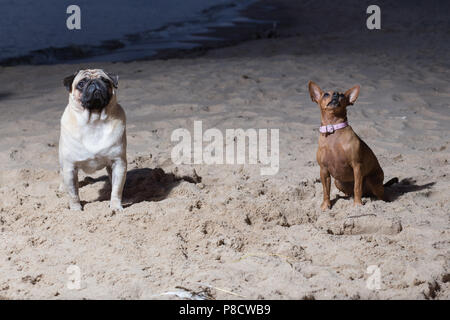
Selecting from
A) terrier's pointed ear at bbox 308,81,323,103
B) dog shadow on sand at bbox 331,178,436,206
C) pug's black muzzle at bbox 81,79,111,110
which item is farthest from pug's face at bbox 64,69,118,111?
dog shadow on sand at bbox 331,178,436,206

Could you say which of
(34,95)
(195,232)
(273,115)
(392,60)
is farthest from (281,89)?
(195,232)

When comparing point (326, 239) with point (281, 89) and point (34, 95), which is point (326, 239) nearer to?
point (281, 89)

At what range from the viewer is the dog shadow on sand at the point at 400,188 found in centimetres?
350

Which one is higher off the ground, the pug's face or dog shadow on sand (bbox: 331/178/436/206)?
the pug's face

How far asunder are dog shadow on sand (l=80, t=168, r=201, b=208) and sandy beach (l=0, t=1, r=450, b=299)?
0.02 meters

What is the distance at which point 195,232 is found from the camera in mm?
3002

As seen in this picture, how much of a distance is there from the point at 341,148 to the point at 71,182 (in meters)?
1.65

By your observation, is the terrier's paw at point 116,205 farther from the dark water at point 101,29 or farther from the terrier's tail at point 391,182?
the dark water at point 101,29

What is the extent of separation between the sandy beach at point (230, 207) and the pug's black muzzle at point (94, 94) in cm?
66

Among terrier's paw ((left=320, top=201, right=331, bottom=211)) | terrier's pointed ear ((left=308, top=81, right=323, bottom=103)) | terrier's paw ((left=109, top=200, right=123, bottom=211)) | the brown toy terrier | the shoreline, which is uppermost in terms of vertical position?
the shoreline

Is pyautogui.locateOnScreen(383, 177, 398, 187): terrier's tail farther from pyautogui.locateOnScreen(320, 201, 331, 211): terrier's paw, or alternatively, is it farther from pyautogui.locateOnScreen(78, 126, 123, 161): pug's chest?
pyautogui.locateOnScreen(78, 126, 123, 161): pug's chest

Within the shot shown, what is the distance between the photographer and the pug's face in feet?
9.82

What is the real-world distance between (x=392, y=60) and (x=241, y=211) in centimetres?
578

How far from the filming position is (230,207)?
3.30m
